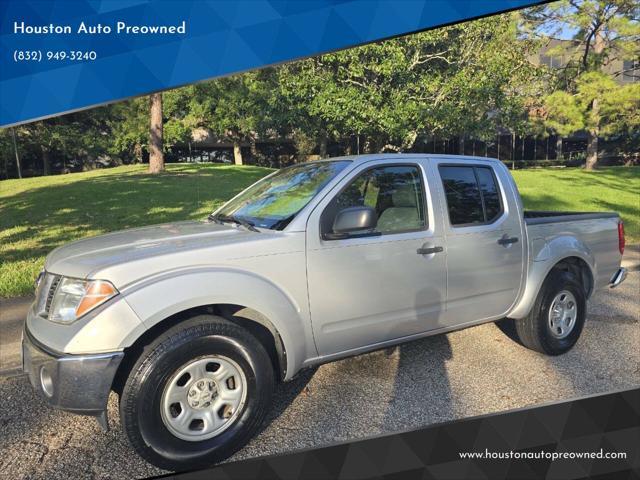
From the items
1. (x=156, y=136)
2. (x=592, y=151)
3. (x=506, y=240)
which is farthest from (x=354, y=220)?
(x=592, y=151)

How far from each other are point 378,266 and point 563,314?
2.25 metres

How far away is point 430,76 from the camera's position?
1461 cm

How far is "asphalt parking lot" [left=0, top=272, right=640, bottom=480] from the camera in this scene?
3080mm

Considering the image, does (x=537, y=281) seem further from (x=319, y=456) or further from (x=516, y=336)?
(x=319, y=456)

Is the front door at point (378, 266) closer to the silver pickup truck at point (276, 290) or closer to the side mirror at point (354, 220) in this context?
the silver pickup truck at point (276, 290)

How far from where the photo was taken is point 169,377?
2.79 metres

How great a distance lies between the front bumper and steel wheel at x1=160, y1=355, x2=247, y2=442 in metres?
0.33

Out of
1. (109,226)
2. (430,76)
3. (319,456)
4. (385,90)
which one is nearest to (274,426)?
(319,456)

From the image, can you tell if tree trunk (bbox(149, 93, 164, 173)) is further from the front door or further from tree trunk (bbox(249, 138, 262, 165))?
the front door

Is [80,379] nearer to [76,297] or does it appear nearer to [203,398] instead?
[76,297]

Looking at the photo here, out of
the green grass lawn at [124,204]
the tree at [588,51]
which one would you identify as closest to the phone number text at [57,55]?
the green grass lawn at [124,204]

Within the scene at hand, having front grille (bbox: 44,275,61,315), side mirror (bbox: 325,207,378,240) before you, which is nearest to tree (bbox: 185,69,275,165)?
side mirror (bbox: 325,207,378,240)

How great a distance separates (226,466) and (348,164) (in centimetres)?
222

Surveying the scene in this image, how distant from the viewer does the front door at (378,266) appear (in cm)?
330
